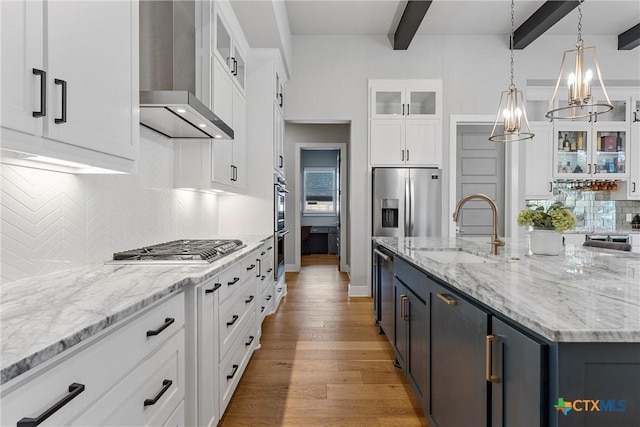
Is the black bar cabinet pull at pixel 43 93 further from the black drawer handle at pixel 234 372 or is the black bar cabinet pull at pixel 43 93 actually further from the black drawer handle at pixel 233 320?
the black drawer handle at pixel 234 372

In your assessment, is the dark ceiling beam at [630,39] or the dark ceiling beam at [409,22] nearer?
the dark ceiling beam at [409,22]

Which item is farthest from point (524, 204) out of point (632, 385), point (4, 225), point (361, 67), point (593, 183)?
point (4, 225)

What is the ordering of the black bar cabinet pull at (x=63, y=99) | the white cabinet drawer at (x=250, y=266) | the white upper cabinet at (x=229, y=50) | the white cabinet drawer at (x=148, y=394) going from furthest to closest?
the white upper cabinet at (x=229, y=50)
the white cabinet drawer at (x=250, y=266)
the black bar cabinet pull at (x=63, y=99)
the white cabinet drawer at (x=148, y=394)

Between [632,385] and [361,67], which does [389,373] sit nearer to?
[632,385]

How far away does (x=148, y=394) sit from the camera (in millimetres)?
1130

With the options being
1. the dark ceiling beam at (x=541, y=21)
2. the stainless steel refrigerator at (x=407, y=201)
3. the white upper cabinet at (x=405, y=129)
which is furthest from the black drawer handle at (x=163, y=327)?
the dark ceiling beam at (x=541, y=21)

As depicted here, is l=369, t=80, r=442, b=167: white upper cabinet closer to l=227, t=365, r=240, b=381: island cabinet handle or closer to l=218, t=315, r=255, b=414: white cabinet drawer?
l=218, t=315, r=255, b=414: white cabinet drawer

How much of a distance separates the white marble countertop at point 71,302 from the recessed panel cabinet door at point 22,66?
Answer: 18.8 inches

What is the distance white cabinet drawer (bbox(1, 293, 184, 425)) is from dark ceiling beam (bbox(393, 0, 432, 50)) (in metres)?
3.88

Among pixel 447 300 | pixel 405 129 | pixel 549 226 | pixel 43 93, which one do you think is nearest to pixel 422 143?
pixel 405 129

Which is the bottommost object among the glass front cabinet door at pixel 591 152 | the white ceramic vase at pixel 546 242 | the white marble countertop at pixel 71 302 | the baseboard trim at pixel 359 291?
the baseboard trim at pixel 359 291

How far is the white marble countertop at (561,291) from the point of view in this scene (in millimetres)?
786

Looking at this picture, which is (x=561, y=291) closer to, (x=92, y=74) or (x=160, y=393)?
(x=160, y=393)

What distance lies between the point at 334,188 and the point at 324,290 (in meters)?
4.68
